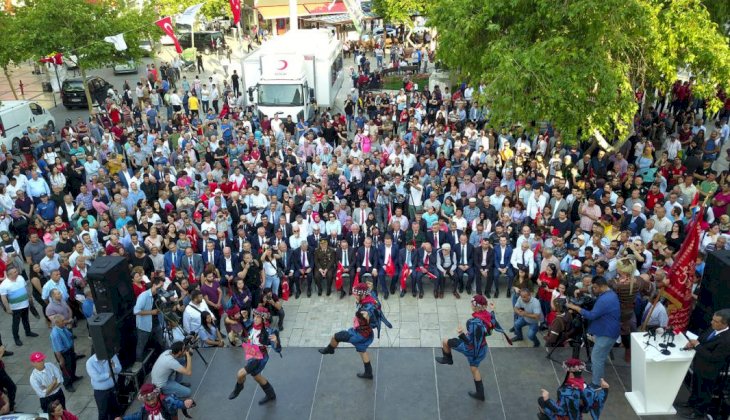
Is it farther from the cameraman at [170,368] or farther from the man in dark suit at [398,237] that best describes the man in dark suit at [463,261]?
the cameraman at [170,368]

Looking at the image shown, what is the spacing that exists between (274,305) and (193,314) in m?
1.54

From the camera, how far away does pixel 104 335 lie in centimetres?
827

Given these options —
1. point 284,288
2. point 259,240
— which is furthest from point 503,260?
point 259,240

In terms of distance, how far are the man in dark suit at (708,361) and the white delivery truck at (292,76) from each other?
16.0 metres

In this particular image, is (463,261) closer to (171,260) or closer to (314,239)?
(314,239)

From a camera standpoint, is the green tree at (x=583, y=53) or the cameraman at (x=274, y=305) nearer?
the cameraman at (x=274, y=305)

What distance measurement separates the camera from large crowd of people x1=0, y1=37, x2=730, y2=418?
10.3m

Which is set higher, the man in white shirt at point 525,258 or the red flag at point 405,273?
the man in white shirt at point 525,258

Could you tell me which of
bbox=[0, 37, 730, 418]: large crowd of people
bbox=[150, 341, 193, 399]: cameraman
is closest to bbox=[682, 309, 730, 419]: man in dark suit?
bbox=[0, 37, 730, 418]: large crowd of people

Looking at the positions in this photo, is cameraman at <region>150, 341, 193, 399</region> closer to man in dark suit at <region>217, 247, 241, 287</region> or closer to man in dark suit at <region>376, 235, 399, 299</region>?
man in dark suit at <region>217, 247, 241, 287</region>

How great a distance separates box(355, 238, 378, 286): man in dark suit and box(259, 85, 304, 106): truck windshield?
10788 mm

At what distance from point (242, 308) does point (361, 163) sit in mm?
6321

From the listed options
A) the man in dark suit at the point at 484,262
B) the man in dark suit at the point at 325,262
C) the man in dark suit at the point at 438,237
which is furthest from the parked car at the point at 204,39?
the man in dark suit at the point at 484,262

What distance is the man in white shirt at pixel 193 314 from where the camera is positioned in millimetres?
10109
